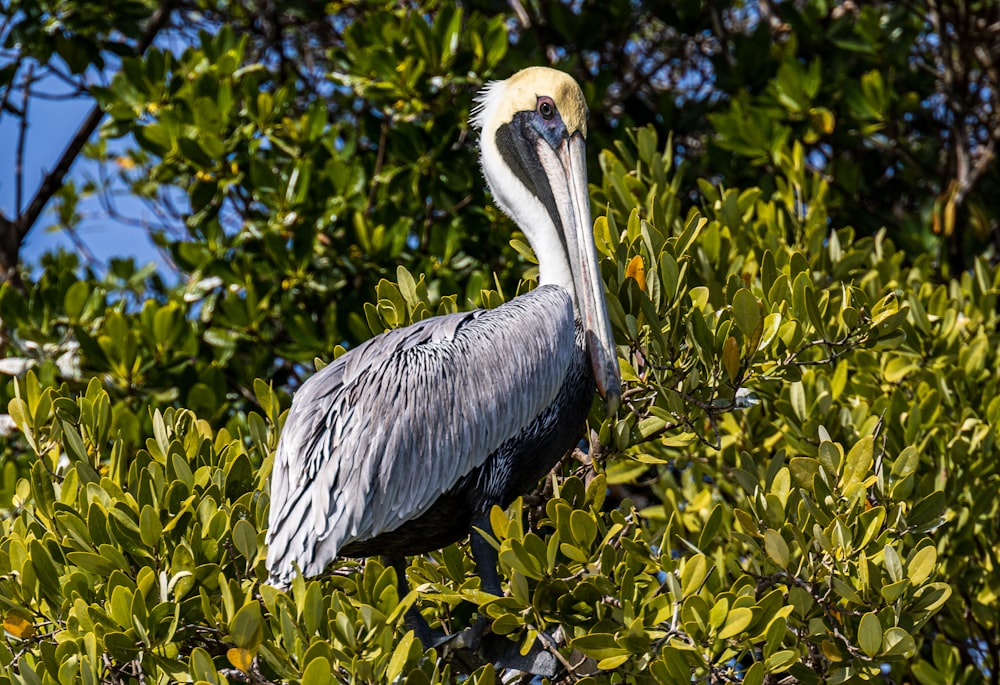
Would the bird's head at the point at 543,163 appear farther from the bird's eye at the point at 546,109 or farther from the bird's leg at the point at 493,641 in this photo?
the bird's leg at the point at 493,641

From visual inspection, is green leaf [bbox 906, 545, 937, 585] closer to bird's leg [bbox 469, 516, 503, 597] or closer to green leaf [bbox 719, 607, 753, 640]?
green leaf [bbox 719, 607, 753, 640]

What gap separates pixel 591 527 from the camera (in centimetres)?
320

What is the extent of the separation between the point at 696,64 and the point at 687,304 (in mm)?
3979

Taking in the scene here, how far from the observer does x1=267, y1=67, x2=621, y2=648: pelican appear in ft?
11.0

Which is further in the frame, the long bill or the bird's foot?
the long bill

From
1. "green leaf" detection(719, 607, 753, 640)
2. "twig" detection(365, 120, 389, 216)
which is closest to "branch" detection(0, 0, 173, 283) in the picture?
"twig" detection(365, 120, 389, 216)

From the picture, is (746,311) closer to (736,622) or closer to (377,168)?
(736,622)

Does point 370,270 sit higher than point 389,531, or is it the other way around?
point 370,270

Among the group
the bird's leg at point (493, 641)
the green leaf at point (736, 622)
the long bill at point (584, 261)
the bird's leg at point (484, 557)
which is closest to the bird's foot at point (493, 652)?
the bird's leg at point (493, 641)

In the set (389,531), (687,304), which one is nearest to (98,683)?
A: (389,531)

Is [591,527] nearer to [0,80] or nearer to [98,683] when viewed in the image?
[98,683]

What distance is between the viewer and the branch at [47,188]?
6.66 meters

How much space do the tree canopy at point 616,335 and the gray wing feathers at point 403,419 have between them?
190 mm

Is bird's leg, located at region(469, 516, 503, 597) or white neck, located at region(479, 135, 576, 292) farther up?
white neck, located at region(479, 135, 576, 292)
